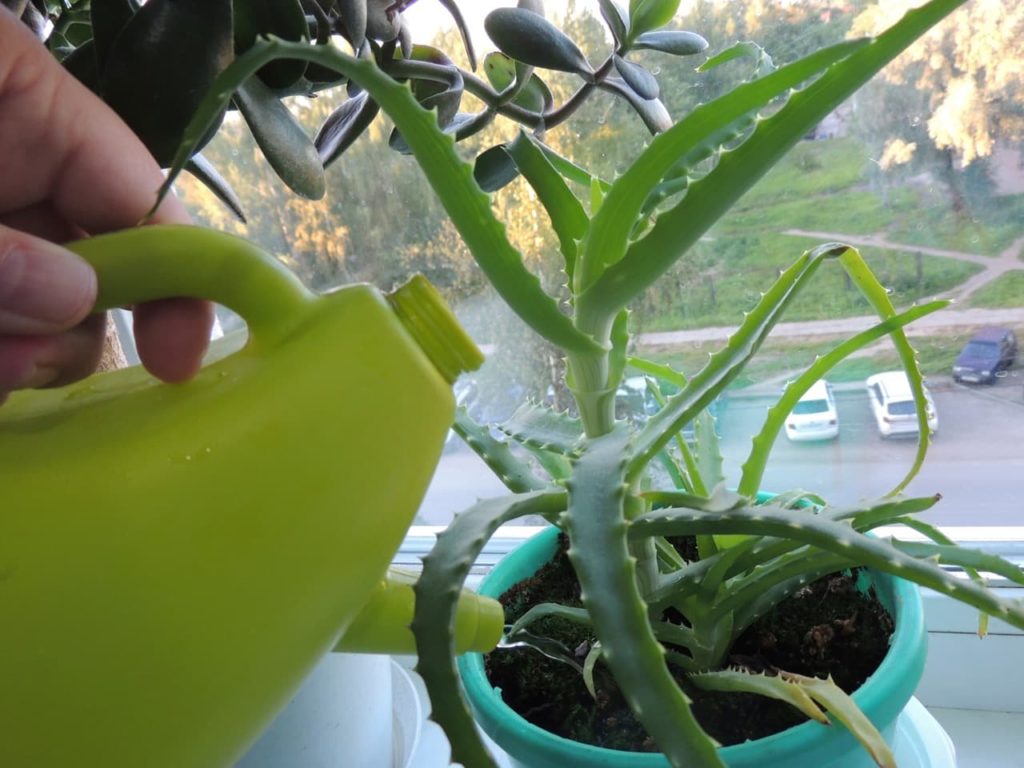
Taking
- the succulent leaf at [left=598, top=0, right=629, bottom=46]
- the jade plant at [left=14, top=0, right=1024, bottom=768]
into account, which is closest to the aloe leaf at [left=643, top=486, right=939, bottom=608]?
the jade plant at [left=14, top=0, right=1024, bottom=768]

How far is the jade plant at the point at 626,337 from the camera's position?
234mm

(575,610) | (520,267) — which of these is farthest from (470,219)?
(575,610)

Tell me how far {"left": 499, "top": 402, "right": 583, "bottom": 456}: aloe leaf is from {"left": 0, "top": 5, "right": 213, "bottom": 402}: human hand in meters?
0.14

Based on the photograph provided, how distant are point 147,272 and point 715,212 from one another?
19 centimetres

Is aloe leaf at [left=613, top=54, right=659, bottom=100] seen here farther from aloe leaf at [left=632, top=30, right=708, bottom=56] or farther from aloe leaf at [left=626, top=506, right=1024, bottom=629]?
aloe leaf at [left=626, top=506, right=1024, bottom=629]

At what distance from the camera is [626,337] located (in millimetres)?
380

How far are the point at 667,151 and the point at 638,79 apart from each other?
7cm

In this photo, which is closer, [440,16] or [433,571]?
[433,571]

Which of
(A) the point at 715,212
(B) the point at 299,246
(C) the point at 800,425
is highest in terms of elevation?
(A) the point at 715,212

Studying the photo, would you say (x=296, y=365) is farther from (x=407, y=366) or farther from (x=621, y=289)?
(x=621, y=289)

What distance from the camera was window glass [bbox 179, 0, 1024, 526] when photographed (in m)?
0.51

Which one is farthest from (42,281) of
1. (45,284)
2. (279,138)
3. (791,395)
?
(791,395)

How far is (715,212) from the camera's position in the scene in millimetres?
291

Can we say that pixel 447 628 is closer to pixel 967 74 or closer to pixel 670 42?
pixel 670 42
